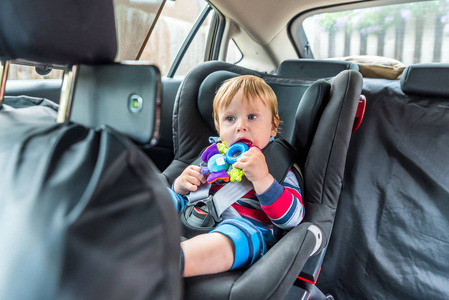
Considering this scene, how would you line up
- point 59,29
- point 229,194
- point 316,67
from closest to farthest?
1. point 59,29
2. point 229,194
3. point 316,67

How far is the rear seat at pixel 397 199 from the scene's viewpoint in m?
1.50

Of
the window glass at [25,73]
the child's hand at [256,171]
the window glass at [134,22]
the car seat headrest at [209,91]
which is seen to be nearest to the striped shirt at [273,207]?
the child's hand at [256,171]

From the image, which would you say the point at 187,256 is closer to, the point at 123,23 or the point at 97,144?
the point at 97,144

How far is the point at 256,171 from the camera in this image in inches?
43.5

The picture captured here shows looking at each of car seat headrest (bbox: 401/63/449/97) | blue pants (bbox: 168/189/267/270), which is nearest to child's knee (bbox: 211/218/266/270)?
blue pants (bbox: 168/189/267/270)

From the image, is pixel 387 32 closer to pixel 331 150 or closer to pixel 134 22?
pixel 331 150

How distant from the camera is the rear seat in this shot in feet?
4.91

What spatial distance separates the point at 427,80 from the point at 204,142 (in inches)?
39.8

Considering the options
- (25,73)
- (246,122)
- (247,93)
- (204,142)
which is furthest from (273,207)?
(25,73)

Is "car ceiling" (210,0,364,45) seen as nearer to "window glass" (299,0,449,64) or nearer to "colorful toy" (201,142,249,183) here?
"window glass" (299,0,449,64)

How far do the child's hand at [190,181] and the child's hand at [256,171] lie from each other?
8.4 inches

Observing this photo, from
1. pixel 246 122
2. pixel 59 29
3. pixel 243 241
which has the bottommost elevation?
pixel 243 241

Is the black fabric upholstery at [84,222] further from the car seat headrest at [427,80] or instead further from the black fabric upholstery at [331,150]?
the car seat headrest at [427,80]

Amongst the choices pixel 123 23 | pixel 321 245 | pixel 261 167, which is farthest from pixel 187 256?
pixel 123 23
